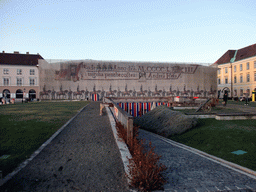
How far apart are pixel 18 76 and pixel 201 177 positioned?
196 feet

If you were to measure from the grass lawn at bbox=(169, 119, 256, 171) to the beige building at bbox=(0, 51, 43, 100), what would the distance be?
2120 inches

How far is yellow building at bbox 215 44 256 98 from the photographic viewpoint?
45344 mm

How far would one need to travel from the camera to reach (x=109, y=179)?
3.94m

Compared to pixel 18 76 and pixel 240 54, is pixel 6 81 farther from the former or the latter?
pixel 240 54

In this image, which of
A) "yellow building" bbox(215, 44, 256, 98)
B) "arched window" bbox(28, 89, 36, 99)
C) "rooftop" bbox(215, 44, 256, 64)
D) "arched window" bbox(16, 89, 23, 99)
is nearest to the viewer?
"yellow building" bbox(215, 44, 256, 98)

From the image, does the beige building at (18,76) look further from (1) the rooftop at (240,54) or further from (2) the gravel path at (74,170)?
(1) the rooftop at (240,54)

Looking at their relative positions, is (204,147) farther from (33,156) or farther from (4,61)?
(4,61)

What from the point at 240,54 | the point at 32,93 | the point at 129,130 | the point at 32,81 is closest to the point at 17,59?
the point at 32,81

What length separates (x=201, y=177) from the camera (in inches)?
165

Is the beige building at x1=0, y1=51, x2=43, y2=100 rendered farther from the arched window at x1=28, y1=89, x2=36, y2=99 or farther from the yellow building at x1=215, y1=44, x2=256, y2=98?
the yellow building at x1=215, y1=44, x2=256, y2=98

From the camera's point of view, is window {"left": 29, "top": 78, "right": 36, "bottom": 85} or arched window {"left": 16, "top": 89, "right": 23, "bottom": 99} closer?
arched window {"left": 16, "top": 89, "right": 23, "bottom": 99}

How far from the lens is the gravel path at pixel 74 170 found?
3674 millimetres

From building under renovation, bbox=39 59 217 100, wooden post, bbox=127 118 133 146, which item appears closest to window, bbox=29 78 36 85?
building under renovation, bbox=39 59 217 100

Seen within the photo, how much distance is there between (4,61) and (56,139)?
188ft
